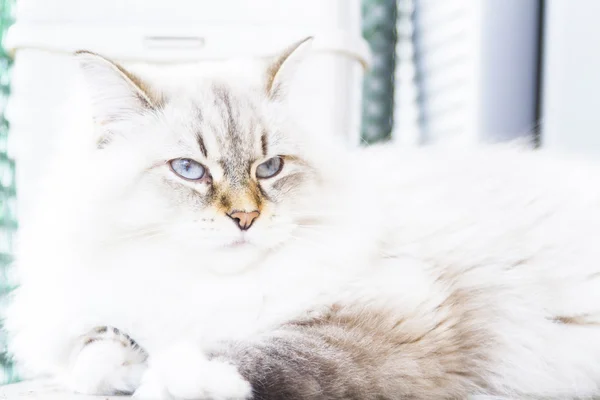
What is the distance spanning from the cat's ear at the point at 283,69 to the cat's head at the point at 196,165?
0.06m

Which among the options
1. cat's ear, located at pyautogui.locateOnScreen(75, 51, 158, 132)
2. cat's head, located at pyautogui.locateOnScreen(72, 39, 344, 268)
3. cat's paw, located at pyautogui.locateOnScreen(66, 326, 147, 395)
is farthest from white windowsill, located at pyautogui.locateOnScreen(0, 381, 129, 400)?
cat's ear, located at pyautogui.locateOnScreen(75, 51, 158, 132)

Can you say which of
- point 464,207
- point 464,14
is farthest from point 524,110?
point 464,207

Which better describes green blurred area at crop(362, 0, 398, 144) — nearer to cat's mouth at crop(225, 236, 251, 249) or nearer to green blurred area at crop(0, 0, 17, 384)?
green blurred area at crop(0, 0, 17, 384)

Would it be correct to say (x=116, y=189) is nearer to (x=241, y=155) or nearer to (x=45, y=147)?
(x=241, y=155)

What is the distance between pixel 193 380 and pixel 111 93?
23.6 inches

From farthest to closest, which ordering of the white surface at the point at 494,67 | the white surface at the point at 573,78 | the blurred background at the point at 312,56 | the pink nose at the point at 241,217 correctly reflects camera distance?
1. the white surface at the point at 494,67
2. the white surface at the point at 573,78
3. the blurred background at the point at 312,56
4. the pink nose at the point at 241,217

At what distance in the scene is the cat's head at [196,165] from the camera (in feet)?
3.92

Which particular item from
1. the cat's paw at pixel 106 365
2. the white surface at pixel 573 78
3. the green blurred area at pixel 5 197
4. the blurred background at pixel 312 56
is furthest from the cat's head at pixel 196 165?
the white surface at pixel 573 78

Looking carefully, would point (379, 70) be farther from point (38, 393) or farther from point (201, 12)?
point (38, 393)

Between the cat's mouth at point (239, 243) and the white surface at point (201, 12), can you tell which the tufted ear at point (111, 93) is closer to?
the cat's mouth at point (239, 243)

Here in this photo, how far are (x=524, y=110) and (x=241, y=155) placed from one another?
1.48 meters

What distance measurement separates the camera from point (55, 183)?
4.46 ft

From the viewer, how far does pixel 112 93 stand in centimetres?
129

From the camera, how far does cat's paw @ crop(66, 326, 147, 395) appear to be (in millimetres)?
1223
